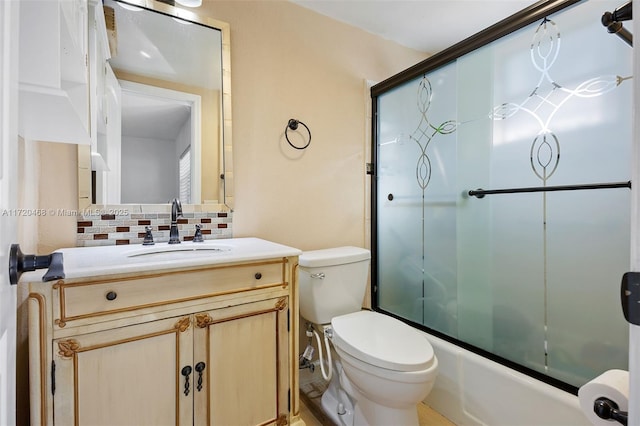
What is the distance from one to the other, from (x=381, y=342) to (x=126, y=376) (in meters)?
0.94

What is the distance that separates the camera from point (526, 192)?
1388 mm

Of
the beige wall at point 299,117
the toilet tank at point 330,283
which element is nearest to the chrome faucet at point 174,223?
the beige wall at point 299,117

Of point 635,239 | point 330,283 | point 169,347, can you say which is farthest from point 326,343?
point 635,239

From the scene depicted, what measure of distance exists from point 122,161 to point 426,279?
1747mm

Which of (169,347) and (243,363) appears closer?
(169,347)

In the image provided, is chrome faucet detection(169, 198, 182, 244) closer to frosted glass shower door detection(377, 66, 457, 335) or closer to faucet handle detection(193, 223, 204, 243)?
faucet handle detection(193, 223, 204, 243)

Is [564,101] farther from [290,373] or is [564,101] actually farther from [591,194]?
[290,373]

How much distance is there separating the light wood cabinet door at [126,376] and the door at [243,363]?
51 millimetres

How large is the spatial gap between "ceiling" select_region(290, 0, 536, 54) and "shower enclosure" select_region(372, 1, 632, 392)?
0.39 meters

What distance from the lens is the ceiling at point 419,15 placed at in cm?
182

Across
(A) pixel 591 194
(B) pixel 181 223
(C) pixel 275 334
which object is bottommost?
(C) pixel 275 334

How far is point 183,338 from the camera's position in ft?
3.32

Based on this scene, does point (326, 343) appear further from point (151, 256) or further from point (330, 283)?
point (151, 256)

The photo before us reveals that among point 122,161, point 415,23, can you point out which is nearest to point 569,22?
point 415,23
